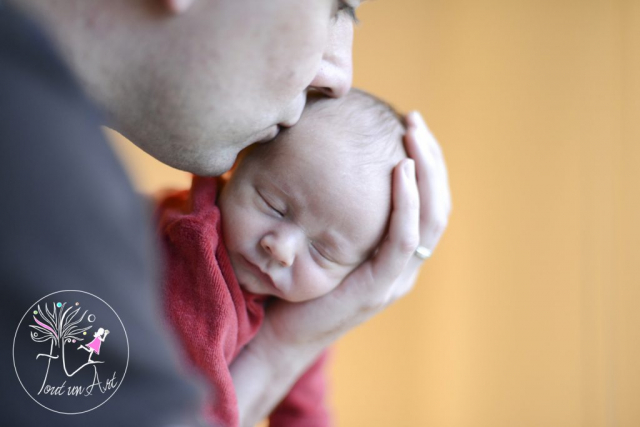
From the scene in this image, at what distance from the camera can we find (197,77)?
2.97 ft

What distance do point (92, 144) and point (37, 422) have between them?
262 millimetres

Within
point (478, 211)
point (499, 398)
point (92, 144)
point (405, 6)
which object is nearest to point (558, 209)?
point (478, 211)

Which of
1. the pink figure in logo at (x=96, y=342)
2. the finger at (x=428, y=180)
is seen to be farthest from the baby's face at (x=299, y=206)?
the pink figure in logo at (x=96, y=342)

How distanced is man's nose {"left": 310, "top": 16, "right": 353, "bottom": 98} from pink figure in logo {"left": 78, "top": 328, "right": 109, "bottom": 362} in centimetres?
61

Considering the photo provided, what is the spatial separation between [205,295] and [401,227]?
14.7 inches

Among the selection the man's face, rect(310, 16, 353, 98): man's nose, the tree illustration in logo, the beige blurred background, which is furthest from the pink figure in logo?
the beige blurred background

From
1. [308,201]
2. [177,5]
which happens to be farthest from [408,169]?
[177,5]

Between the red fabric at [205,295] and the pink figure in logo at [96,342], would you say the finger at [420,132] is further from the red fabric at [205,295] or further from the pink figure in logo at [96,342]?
the pink figure in logo at [96,342]

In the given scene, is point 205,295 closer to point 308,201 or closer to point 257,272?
point 257,272

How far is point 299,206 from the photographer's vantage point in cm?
117

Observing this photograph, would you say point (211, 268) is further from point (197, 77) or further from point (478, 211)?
point (478, 211)

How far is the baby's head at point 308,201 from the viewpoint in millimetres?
1163

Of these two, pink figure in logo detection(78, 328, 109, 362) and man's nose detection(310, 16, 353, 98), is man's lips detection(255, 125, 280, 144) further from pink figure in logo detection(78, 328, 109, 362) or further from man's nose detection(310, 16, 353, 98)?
pink figure in logo detection(78, 328, 109, 362)

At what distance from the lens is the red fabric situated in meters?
1.09
